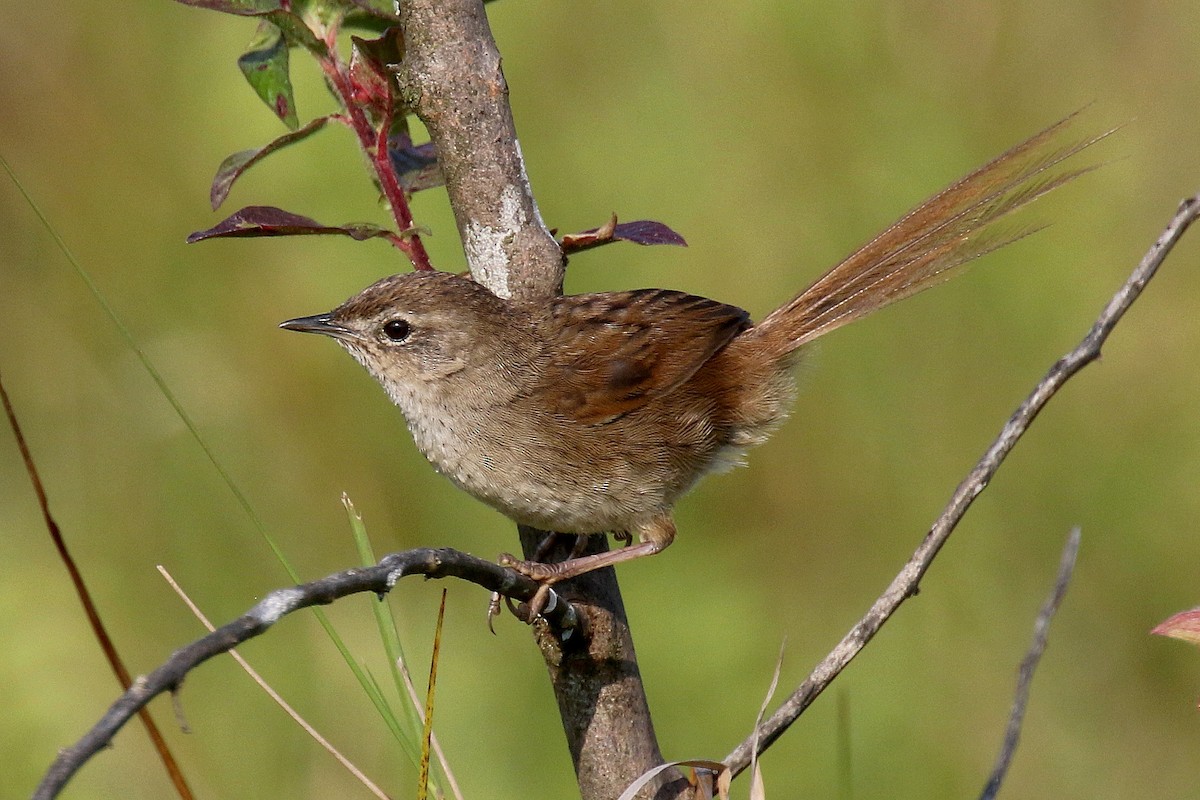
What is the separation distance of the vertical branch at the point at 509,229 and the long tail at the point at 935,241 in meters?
1.07

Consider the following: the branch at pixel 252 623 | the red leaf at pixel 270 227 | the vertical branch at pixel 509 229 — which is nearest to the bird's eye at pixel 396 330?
the vertical branch at pixel 509 229

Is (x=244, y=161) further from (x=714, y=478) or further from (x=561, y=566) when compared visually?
(x=714, y=478)

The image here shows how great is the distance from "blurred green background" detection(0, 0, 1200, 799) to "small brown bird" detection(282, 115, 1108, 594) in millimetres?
300

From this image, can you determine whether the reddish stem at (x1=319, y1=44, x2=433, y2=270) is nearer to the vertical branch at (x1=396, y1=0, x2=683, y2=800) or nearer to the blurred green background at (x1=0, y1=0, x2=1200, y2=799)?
the vertical branch at (x1=396, y1=0, x2=683, y2=800)

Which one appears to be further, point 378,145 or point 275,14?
point 378,145

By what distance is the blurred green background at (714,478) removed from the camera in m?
4.43

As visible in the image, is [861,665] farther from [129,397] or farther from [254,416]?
[129,397]

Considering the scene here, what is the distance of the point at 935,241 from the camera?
324 centimetres

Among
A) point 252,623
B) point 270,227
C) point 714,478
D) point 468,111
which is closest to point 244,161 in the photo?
point 270,227

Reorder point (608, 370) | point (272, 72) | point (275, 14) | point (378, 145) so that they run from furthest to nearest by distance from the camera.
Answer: point (608, 370) < point (378, 145) < point (272, 72) < point (275, 14)

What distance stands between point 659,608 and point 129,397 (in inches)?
91.0

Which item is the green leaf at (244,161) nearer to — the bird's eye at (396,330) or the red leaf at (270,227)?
the red leaf at (270,227)

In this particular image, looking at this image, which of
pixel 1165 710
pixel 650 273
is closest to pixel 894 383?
pixel 650 273

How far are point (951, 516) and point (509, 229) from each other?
1.04m
